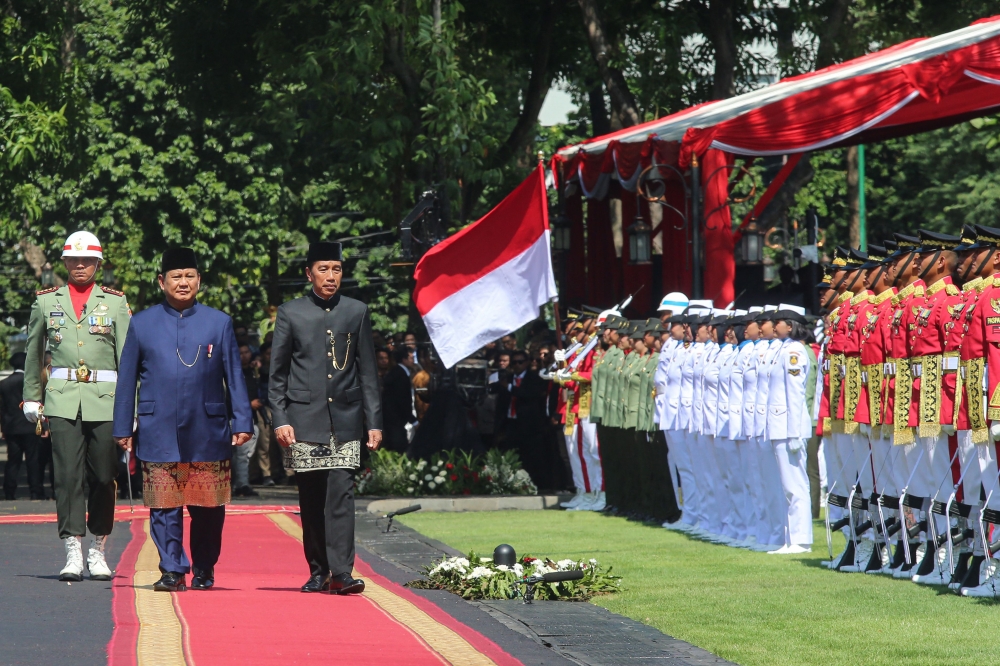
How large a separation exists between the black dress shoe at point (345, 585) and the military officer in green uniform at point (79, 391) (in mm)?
1550

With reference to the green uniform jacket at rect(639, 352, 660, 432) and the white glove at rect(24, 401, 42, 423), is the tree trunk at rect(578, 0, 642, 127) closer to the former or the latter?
the green uniform jacket at rect(639, 352, 660, 432)

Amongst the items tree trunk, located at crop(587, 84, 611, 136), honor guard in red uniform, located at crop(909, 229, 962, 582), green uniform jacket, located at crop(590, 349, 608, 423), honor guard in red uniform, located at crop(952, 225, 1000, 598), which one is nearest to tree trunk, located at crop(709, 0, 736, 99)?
tree trunk, located at crop(587, 84, 611, 136)

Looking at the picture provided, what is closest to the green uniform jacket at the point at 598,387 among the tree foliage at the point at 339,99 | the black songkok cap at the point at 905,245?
the tree foliage at the point at 339,99

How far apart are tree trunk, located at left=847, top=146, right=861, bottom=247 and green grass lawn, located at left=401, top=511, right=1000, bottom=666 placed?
75.4 feet

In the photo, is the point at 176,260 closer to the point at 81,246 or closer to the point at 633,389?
the point at 81,246

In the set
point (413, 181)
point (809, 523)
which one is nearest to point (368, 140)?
point (413, 181)

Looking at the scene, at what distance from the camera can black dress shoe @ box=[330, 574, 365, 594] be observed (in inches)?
396

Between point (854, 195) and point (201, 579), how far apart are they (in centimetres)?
2908

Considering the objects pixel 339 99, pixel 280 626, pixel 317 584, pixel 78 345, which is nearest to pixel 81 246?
pixel 78 345

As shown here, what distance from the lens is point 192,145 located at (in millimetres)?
39219

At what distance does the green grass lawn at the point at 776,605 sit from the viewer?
8.38 meters

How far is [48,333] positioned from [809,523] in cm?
636

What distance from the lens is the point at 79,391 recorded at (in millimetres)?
10562

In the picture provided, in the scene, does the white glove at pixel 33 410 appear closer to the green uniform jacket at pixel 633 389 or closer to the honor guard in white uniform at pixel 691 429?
the honor guard in white uniform at pixel 691 429
